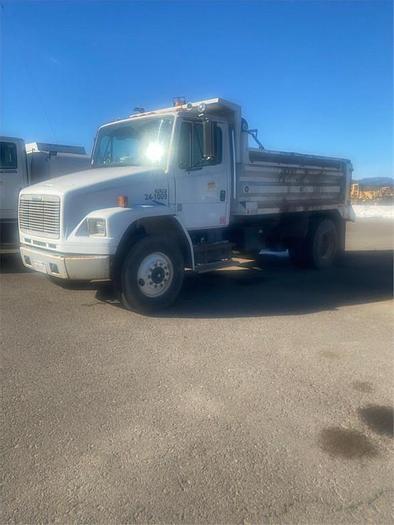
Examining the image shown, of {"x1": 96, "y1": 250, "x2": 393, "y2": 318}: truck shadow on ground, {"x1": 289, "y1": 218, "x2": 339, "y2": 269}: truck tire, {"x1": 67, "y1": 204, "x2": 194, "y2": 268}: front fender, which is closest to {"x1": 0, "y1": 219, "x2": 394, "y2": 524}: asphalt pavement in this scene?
{"x1": 96, "y1": 250, "x2": 393, "y2": 318}: truck shadow on ground

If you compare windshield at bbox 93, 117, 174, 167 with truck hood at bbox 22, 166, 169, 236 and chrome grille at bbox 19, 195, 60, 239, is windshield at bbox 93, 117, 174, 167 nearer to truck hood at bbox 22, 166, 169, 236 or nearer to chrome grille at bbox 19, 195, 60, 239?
truck hood at bbox 22, 166, 169, 236

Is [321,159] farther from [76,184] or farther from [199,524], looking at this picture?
[199,524]

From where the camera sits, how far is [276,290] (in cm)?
714

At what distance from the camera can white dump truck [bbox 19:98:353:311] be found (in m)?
5.32

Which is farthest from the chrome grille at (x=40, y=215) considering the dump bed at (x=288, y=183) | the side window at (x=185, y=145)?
the dump bed at (x=288, y=183)

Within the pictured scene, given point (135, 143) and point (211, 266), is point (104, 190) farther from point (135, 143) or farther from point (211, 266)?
point (211, 266)

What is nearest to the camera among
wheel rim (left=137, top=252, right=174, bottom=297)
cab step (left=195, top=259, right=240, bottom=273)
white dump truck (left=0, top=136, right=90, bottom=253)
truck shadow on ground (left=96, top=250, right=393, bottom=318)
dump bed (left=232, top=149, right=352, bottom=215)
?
wheel rim (left=137, top=252, right=174, bottom=297)

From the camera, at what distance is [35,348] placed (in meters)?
4.41

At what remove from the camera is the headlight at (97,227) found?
5.20m

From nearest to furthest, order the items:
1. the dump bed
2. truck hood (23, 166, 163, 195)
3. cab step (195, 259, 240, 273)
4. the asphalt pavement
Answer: the asphalt pavement, truck hood (23, 166, 163, 195), cab step (195, 259, 240, 273), the dump bed

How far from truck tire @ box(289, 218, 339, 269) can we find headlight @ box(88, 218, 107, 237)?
16.9 feet

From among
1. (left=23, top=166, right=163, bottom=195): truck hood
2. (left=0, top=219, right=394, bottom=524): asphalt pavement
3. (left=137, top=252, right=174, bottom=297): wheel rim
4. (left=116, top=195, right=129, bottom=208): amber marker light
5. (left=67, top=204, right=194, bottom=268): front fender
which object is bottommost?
(left=0, top=219, right=394, bottom=524): asphalt pavement

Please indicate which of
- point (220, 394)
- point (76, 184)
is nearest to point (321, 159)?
point (76, 184)

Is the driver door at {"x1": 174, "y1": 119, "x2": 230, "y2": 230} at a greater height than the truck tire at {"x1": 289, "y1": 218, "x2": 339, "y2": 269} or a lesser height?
greater
